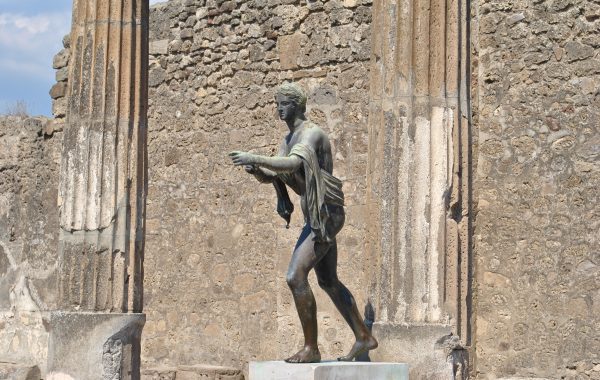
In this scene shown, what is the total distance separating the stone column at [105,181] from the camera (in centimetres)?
786

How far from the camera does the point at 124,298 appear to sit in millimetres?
7914

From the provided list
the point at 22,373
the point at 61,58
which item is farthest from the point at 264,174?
the point at 61,58

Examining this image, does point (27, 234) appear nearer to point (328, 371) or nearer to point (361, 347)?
point (361, 347)

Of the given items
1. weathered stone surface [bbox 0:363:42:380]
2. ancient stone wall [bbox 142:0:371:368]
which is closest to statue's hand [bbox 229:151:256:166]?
ancient stone wall [bbox 142:0:371:368]

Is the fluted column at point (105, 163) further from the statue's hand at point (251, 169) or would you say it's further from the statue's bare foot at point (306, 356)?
the statue's bare foot at point (306, 356)

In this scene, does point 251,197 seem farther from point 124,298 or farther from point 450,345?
point 450,345

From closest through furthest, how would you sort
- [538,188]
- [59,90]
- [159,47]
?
[538,188], [159,47], [59,90]

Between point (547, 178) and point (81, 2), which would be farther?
point (547, 178)

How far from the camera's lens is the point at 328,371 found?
6781 mm

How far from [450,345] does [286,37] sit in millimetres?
4722

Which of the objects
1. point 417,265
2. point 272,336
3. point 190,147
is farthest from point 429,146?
point 190,147

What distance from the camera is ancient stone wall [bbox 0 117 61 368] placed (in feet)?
40.7

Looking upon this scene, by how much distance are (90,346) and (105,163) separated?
4.04ft

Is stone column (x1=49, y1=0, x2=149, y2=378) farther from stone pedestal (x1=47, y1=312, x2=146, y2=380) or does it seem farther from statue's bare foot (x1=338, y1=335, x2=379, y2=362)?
statue's bare foot (x1=338, y1=335, x2=379, y2=362)
